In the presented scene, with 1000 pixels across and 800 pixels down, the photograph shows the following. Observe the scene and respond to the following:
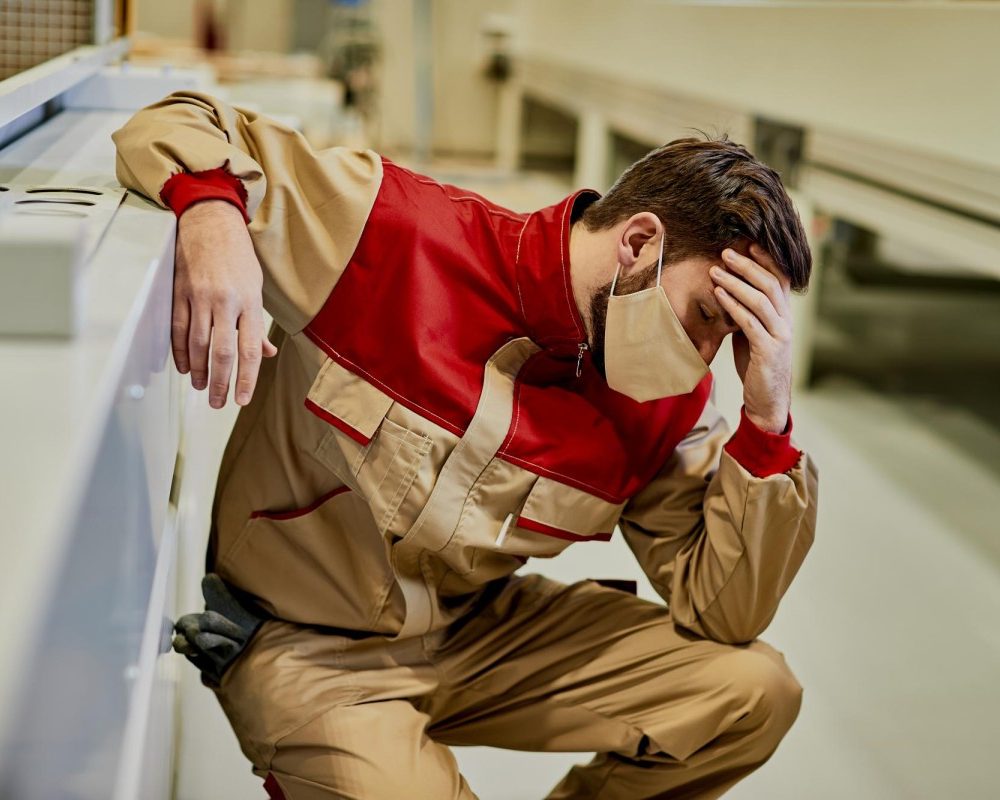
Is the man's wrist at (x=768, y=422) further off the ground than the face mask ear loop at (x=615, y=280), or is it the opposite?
the face mask ear loop at (x=615, y=280)

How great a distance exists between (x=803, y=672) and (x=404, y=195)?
1257mm

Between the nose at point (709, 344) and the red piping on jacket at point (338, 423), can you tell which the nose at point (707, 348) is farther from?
the red piping on jacket at point (338, 423)

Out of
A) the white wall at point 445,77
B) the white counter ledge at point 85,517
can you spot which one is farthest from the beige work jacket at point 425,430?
the white wall at point 445,77

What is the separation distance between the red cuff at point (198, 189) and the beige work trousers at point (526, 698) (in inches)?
19.5

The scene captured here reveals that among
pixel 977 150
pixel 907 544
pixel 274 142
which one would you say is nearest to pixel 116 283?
pixel 274 142

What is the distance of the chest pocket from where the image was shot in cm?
117

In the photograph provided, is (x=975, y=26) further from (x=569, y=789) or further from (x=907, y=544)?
(x=569, y=789)

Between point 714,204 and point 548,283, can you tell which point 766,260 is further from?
point 548,283

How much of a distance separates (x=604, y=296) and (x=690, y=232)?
111 millimetres

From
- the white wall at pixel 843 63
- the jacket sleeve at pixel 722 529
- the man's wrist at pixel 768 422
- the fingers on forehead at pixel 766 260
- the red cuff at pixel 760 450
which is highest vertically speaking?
the white wall at pixel 843 63

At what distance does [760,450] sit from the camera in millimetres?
1251

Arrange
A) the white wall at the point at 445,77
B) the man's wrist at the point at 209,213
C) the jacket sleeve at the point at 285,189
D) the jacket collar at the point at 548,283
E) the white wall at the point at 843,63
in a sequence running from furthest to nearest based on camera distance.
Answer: the white wall at the point at 445,77
the white wall at the point at 843,63
the jacket collar at the point at 548,283
the jacket sleeve at the point at 285,189
the man's wrist at the point at 209,213

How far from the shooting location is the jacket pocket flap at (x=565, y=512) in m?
1.23

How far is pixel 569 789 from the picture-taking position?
141cm
